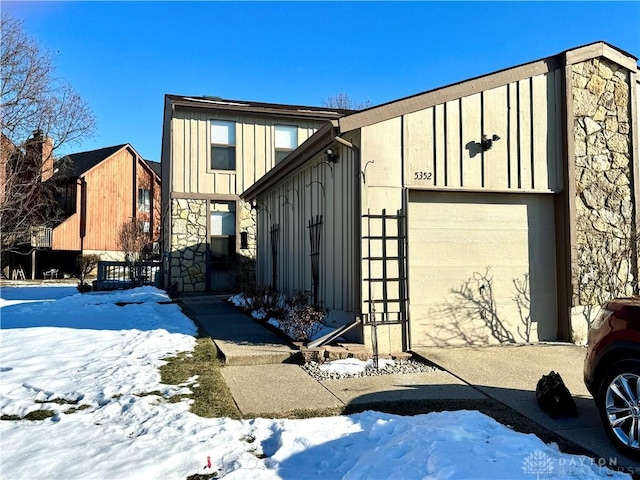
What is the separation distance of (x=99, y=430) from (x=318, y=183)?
530 centimetres

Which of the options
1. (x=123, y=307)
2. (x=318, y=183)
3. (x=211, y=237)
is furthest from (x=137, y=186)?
(x=318, y=183)

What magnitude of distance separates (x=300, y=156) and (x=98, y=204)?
75.5 ft

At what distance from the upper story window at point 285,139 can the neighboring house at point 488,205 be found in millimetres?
9078

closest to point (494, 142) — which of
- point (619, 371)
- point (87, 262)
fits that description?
point (619, 371)

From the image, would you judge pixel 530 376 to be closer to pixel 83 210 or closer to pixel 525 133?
pixel 525 133

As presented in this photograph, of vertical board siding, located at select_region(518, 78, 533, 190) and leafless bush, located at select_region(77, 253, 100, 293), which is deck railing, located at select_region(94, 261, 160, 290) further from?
vertical board siding, located at select_region(518, 78, 533, 190)

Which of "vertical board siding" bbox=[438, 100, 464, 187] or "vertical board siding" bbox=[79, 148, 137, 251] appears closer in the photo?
"vertical board siding" bbox=[438, 100, 464, 187]

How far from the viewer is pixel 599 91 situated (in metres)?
7.77

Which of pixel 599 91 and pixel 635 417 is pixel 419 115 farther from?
pixel 635 417

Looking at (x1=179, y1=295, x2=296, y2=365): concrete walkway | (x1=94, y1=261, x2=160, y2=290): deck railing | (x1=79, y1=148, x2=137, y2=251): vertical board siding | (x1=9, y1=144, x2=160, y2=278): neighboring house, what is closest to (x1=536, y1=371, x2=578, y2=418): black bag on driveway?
Result: (x1=179, y1=295, x2=296, y2=365): concrete walkway

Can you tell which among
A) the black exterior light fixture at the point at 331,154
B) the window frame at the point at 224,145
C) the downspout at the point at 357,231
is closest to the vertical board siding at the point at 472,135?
the downspout at the point at 357,231

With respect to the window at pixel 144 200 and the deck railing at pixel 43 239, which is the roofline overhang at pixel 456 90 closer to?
the deck railing at pixel 43 239

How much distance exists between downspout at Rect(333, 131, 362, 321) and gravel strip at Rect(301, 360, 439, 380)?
79 cm

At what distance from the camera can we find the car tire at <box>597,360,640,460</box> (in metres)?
3.48
